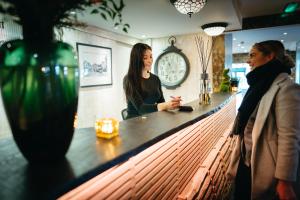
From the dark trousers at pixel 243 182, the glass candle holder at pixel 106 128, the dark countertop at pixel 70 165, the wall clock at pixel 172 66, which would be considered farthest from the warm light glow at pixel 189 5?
the wall clock at pixel 172 66

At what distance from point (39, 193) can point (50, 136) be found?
19 cm

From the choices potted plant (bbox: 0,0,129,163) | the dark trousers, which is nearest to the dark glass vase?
potted plant (bbox: 0,0,129,163)

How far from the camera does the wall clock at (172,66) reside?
572 cm

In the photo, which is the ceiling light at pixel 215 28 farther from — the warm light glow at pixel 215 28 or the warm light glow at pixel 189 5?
the warm light glow at pixel 189 5

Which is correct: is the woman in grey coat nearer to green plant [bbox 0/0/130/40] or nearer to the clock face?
green plant [bbox 0/0/130/40]

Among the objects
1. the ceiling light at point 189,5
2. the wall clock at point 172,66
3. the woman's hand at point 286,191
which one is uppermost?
the ceiling light at point 189,5

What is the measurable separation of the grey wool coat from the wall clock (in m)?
4.13

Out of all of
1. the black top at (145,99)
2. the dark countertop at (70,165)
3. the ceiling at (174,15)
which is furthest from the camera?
the ceiling at (174,15)

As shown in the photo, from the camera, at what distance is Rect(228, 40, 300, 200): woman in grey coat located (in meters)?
1.42

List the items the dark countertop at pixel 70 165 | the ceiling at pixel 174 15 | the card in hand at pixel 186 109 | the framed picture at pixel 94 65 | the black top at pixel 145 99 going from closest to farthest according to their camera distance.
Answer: the dark countertop at pixel 70 165
the card in hand at pixel 186 109
the black top at pixel 145 99
the ceiling at pixel 174 15
the framed picture at pixel 94 65

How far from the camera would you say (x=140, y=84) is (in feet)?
8.16

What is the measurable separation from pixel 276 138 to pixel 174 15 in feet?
9.71

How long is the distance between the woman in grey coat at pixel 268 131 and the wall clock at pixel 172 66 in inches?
148

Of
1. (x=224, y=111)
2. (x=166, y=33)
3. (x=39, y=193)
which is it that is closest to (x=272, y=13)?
(x=166, y=33)
